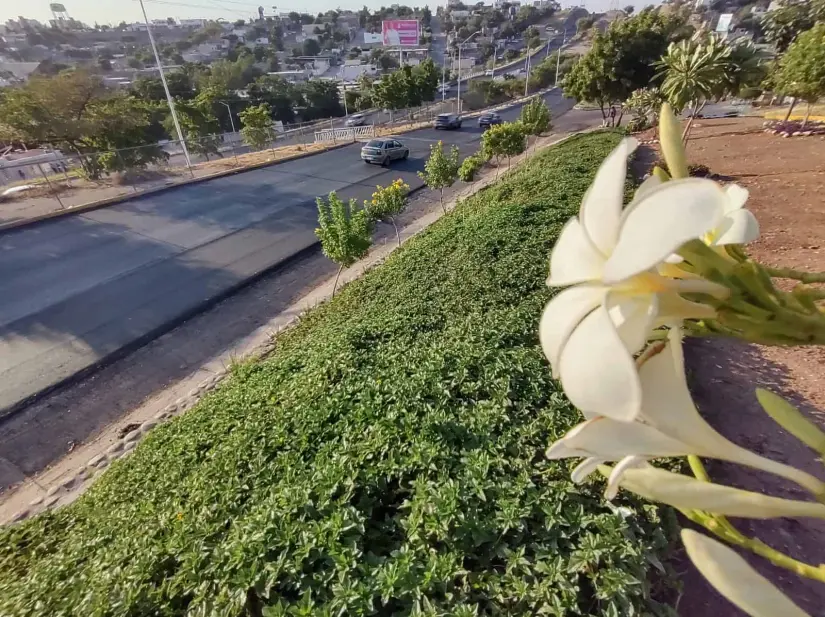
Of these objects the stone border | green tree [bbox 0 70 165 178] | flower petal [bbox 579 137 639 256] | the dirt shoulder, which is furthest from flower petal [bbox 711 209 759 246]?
green tree [bbox 0 70 165 178]

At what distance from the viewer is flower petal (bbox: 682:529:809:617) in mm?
543

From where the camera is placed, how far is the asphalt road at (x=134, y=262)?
7.70 meters

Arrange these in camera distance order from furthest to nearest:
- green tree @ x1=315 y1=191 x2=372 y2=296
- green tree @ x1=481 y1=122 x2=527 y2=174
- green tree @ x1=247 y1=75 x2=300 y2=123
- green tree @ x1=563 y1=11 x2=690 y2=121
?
green tree @ x1=247 y1=75 x2=300 y2=123 → green tree @ x1=563 y1=11 x2=690 y2=121 → green tree @ x1=481 y1=122 x2=527 y2=174 → green tree @ x1=315 y1=191 x2=372 y2=296

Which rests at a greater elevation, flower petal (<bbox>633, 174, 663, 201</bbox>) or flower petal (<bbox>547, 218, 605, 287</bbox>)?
flower petal (<bbox>633, 174, 663, 201</bbox>)

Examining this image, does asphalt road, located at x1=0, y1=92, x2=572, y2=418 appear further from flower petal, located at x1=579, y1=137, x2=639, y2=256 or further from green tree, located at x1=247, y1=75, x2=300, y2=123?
green tree, located at x1=247, y1=75, x2=300, y2=123

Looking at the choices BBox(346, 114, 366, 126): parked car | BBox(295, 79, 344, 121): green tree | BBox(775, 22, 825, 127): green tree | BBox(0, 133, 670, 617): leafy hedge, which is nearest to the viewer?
BBox(0, 133, 670, 617): leafy hedge

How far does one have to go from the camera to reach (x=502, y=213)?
29.0ft

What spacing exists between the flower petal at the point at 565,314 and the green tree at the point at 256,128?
24467 millimetres

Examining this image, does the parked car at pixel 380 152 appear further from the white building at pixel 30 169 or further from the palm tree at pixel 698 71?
the white building at pixel 30 169

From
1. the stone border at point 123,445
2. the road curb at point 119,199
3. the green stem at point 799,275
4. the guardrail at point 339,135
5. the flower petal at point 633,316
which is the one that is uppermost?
the flower petal at point 633,316

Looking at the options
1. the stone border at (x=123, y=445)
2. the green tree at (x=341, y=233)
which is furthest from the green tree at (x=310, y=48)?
the stone border at (x=123, y=445)

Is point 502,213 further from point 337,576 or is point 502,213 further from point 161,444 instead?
point 337,576

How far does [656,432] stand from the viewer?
0.53 m

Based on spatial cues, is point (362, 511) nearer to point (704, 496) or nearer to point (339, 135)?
point (704, 496)
